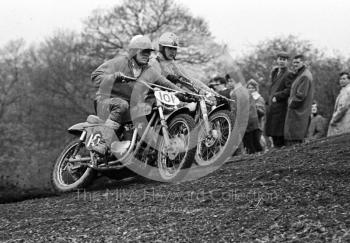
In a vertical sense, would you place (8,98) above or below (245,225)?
above

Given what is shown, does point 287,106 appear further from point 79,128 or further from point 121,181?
point 79,128

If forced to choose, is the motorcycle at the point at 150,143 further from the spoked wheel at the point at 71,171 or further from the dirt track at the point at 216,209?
the dirt track at the point at 216,209

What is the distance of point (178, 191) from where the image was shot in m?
8.02

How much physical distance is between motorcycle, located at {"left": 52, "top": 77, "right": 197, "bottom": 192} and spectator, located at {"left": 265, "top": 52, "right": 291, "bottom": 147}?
3082 millimetres

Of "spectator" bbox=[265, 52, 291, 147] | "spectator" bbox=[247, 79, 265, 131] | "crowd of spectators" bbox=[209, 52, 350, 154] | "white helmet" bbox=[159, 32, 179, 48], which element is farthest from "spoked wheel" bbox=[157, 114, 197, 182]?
"spectator" bbox=[247, 79, 265, 131]

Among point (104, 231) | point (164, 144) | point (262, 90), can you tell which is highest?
point (262, 90)

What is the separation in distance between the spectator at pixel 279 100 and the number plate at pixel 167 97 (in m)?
3.11

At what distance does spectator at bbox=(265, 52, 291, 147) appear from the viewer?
39.9 feet

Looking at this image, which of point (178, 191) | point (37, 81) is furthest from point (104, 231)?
point (37, 81)

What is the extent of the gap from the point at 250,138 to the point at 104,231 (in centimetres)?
701

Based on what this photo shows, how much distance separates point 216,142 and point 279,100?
3.21 metres

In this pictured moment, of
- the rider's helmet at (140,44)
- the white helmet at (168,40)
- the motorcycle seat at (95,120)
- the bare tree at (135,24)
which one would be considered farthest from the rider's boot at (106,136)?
the bare tree at (135,24)

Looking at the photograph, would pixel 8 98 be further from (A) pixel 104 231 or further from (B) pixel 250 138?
(A) pixel 104 231

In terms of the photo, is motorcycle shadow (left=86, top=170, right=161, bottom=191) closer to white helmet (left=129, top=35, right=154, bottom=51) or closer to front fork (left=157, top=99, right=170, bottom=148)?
front fork (left=157, top=99, right=170, bottom=148)
